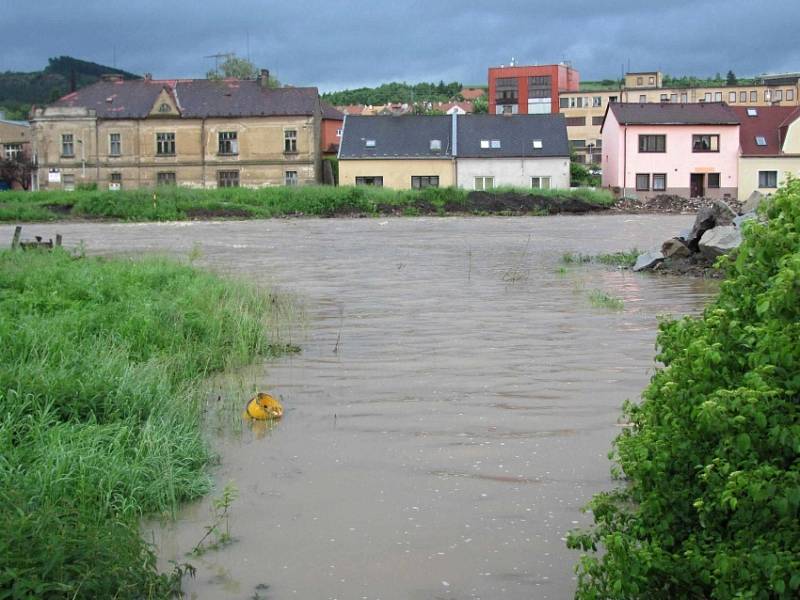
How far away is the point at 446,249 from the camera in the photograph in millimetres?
32312

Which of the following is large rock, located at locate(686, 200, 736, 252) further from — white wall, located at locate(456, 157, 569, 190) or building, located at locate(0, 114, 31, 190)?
building, located at locate(0, 114, 31, 190)

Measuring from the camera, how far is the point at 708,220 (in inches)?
945

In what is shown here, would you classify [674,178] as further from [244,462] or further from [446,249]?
[244,462]

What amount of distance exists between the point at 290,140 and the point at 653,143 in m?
26.5

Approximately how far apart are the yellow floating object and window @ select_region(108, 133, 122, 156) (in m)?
70.3

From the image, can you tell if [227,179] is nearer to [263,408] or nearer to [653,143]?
[653,143]

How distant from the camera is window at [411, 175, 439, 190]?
72688mm

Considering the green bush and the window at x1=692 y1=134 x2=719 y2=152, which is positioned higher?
the window at x1=692 y1=134 x2=719 y2=152

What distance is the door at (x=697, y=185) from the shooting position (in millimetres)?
73062

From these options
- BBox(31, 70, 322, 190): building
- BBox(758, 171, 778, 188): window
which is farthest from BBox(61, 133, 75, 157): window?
BBox(758, 171, 778, 188): window

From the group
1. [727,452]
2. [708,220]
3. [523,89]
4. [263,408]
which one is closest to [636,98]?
[523,89]

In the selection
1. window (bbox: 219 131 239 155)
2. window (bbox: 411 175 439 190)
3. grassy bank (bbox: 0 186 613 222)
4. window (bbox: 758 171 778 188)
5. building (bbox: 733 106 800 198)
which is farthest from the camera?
window (bbox: 219 131 239 155)

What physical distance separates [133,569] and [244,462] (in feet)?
9.11

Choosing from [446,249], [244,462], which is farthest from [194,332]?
[446,249]
